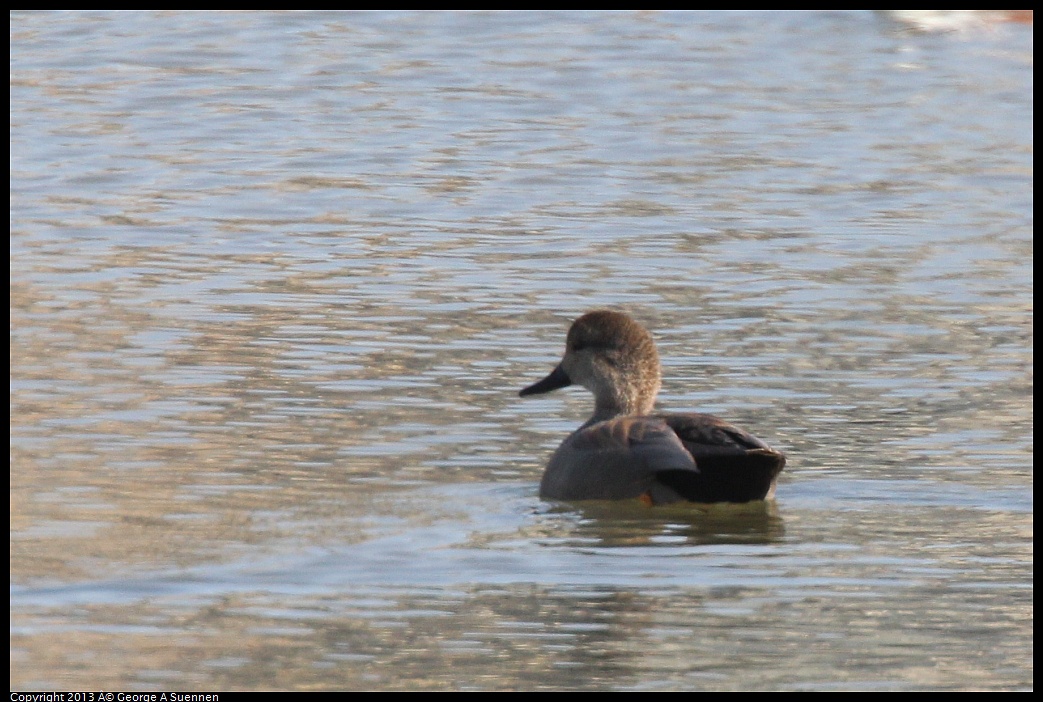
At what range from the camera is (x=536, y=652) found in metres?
6.72

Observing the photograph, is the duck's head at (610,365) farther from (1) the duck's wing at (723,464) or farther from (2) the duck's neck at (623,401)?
(1) the duck's wing at (723,464)

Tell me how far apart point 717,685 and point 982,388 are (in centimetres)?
478

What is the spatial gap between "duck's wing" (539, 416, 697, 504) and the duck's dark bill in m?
1.02

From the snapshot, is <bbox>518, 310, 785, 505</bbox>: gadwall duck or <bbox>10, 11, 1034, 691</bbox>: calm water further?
<bbox>518, 310, 785, 505</bbox>: gadwall duck

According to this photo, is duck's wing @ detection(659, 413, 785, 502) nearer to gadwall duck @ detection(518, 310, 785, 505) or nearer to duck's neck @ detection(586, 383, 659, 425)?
gadwall duck @ detection(518, 310, 785, 505)

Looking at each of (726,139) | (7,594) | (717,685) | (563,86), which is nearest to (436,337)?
(7,594)

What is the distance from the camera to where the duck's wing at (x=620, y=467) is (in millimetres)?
8805

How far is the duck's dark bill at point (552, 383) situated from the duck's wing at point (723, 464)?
1.18m

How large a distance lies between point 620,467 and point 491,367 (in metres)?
2.35

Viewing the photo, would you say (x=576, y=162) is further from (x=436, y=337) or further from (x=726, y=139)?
(x=436, y=337)

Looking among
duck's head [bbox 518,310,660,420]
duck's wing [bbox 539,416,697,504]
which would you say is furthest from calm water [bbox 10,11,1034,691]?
duck's head [bbox 518,310,660,420]

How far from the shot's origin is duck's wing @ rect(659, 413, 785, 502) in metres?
8.57

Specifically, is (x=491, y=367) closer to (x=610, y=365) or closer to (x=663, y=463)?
(x=610, y=365)

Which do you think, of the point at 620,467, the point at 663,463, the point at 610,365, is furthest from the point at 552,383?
the point at 663,463
